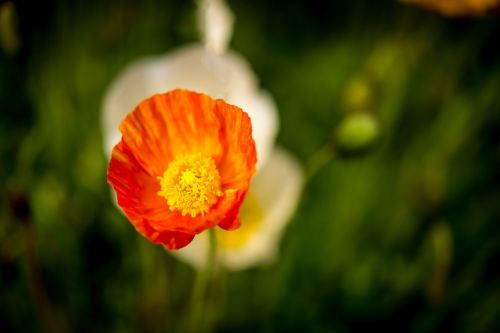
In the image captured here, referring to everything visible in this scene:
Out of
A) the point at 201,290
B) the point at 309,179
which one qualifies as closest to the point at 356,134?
the point at 201,290

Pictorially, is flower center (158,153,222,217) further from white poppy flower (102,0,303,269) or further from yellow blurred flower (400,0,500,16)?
yellow blurred flower (400,0,500,16)

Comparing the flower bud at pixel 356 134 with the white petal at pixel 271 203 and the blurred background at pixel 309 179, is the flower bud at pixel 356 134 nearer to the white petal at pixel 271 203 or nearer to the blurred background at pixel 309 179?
the blurred background at pixel 309 179

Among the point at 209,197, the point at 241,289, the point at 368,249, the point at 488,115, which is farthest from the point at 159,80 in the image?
the point at 488,115

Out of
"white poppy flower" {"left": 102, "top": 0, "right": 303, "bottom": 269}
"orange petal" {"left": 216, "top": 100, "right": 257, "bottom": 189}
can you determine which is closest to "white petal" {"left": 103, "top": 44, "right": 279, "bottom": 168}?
"white poppy flower" {"left": 102, "top": 0, "right": 303, "bottom": 269}

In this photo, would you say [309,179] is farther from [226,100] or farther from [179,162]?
[179,162]

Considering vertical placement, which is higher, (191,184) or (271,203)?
(271,203)
